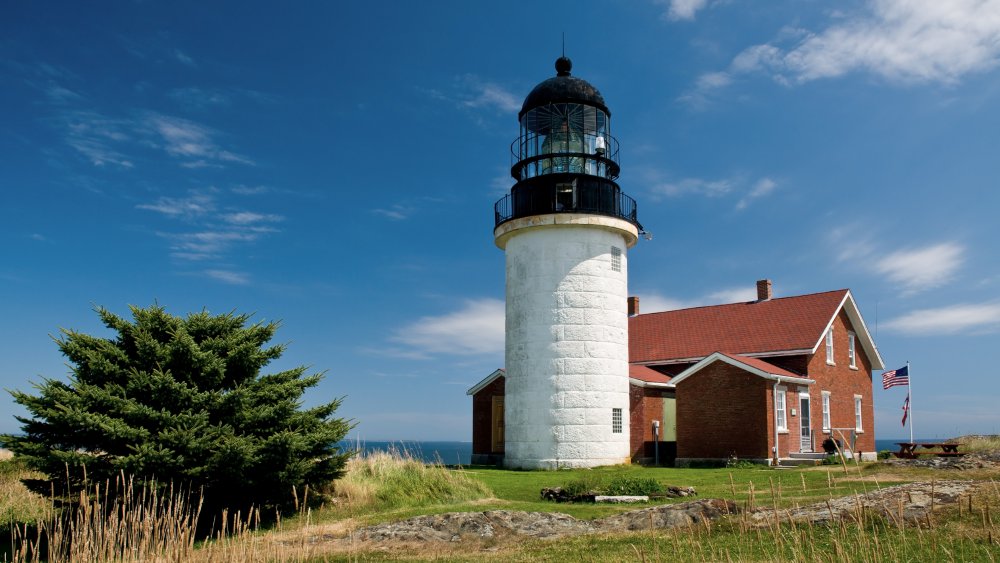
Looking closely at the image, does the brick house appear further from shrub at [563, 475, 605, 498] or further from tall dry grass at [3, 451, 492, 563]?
tall dry grass at [3, 451, 492, 563]

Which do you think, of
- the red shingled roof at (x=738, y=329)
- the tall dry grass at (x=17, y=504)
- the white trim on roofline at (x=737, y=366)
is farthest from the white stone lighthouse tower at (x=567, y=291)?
the tall dry grass at (x=17, y=504)

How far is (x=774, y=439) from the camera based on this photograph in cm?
2502

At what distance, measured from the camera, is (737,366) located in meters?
25.7

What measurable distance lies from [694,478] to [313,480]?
10102 mm

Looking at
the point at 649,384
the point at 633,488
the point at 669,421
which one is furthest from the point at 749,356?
the point at 633,488

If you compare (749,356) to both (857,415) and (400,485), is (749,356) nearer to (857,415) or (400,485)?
(857,415)

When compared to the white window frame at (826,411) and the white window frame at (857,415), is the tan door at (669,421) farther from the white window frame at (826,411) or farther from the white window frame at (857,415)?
the white window frame at (857,415)

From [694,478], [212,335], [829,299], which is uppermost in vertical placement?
[829,299]

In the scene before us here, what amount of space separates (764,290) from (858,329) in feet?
14.4

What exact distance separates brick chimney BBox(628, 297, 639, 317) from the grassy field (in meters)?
13.9

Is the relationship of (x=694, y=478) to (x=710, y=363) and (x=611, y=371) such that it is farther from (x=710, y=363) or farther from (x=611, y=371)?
(x=710, y=363)

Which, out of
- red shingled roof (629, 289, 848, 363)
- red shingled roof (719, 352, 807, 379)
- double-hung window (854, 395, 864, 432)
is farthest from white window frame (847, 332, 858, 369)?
red shingled roof (719, 352, 807, 379)

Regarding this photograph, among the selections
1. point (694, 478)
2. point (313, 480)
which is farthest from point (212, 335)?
point (694, 478)

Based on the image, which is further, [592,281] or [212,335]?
[592,281]
